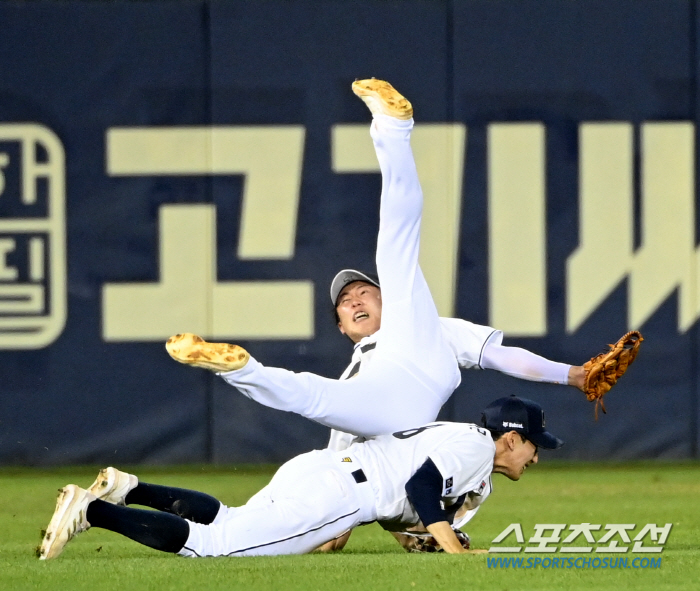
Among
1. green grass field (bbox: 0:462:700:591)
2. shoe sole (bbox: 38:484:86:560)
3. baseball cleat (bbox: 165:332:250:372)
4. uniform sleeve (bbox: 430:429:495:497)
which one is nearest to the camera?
green grass field (bbox: 0:462:700:591)

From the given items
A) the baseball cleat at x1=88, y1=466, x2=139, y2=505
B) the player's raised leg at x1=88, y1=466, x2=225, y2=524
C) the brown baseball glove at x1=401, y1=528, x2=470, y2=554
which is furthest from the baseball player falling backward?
the baseball cleat at x1=88, y1=466, x2=139, y2=505

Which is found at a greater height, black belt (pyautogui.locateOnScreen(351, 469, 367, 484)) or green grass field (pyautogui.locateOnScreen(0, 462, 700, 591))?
black belt (pyautogui.locateOnScreen(351, 469, 367, 484))

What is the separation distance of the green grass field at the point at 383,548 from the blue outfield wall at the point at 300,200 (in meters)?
0.35

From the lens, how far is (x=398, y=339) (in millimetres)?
4242

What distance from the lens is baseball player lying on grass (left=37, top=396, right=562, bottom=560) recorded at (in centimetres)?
391

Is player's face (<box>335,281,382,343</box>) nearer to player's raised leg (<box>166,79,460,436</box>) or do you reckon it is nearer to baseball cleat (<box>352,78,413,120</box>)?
player's raised leg (<box>166,79,460,436</box>)

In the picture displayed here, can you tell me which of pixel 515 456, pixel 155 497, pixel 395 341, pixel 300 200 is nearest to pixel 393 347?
pixel 395 341

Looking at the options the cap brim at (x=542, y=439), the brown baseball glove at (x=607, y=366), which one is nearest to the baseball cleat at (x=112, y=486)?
the cap brim at (x=542, y=439)

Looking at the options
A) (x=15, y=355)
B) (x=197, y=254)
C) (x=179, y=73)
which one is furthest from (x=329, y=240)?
(x=15, y=355)

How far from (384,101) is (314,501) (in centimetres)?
123

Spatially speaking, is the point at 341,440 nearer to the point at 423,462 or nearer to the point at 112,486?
the point at 423,462

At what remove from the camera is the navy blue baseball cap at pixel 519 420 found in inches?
169

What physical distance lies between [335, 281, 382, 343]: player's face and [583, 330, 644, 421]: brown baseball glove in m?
0.75

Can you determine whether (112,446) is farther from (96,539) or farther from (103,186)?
(96,539)
